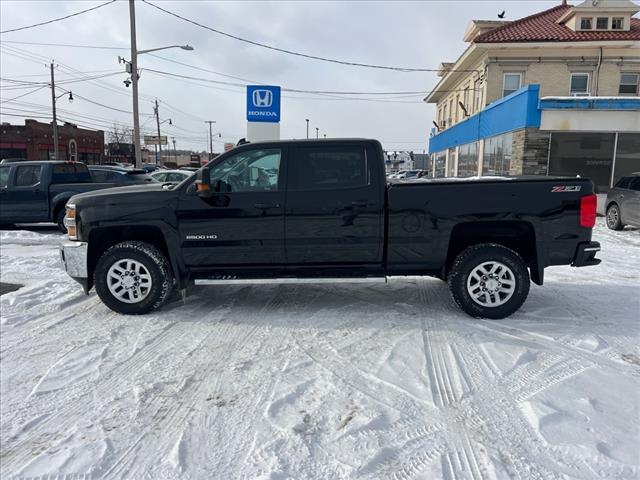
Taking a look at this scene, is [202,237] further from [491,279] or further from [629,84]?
[629,84]

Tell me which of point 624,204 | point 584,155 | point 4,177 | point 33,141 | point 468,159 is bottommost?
point 624,204

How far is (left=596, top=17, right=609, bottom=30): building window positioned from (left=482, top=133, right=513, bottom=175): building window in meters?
9.28

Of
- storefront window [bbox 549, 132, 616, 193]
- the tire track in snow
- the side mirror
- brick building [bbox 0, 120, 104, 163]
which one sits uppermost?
brick building [bbox 0, 120, 104, 163]

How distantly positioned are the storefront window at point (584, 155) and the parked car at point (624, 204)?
5.46 m

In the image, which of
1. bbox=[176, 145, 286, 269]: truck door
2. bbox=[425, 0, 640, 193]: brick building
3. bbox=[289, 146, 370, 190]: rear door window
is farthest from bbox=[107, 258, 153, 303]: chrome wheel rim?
bbox=[425, 0, 640, 193]: brick building

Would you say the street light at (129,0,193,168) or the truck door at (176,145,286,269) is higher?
the street light at (129,0,193,168)

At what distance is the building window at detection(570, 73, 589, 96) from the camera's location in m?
23.7

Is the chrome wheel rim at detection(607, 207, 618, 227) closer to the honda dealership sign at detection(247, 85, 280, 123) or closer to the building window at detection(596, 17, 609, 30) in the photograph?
the honda dealership sign at detection(247, 85, 280, 123)

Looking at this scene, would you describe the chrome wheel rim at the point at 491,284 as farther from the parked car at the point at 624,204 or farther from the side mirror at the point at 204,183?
the parked car at the point at 624,204

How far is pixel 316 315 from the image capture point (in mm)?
5121

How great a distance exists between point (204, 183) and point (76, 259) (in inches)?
69.5

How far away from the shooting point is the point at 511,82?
24.1 meters

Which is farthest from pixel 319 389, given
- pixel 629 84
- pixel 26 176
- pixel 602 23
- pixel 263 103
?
pixel 602 23

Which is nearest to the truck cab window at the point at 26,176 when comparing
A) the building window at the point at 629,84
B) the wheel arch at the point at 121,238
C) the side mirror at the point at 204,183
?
the wheel arch at the point at 121,238
